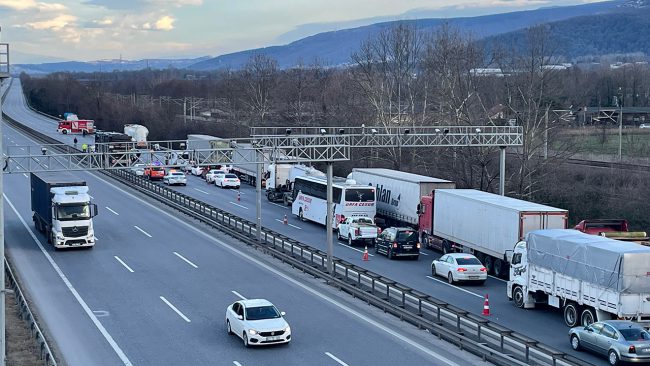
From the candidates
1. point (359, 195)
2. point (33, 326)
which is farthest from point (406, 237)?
point (33, 326)

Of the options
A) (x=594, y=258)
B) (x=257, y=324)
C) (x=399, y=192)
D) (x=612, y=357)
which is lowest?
(x=612, y=357)

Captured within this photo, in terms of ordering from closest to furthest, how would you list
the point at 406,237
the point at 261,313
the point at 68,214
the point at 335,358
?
the point at 335,358 < the point at 261,313 < the point at 406,237 < the point at 68,214

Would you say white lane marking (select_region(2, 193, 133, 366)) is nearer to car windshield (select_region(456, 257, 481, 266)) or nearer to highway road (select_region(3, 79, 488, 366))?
highway road (select_region(3, 79, 488, 366))

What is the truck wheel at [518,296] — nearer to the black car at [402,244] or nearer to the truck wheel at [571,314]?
the truck wheel at [571,314]

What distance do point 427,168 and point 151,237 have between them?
28.9 meters

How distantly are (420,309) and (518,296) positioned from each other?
502 cm

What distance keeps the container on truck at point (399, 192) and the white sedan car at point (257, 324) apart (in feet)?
72.1

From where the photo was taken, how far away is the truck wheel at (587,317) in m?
26.2

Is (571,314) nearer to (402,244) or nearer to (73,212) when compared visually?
(402,244)

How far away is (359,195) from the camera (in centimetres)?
4794

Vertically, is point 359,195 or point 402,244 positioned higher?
point 359,195

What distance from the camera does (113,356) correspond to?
23.3m

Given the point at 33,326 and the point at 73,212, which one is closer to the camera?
the point at 33,326

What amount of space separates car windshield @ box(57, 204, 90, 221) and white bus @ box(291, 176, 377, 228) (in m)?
13.8
